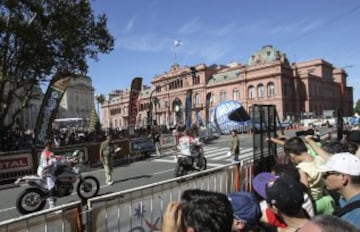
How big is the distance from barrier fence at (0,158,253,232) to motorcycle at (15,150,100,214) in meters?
5.17

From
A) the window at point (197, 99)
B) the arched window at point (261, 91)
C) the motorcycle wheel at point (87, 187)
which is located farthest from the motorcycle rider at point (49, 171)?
the window at point (197, 99)

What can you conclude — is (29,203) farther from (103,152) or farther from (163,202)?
(163,202)

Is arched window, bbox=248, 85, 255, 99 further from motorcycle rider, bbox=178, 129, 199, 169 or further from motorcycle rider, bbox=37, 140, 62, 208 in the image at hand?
motorcycle rider, bbox=37, 140, 62, 208

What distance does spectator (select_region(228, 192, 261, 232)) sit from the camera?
3146 millimetres

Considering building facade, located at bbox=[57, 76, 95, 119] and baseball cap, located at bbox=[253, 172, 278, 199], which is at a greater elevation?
building facade, located at bbox=[57, 76, 95, 119]

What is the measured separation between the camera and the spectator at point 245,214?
3146 mm

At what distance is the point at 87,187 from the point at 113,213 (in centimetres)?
733

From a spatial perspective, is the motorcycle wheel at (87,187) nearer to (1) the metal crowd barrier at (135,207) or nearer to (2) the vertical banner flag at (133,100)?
(1) the metal crowd barrier at (135,207)

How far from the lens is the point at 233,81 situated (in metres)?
85.7

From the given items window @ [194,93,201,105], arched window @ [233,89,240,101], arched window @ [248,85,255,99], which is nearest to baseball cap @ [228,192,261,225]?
arched window @ [248,85,255,99]

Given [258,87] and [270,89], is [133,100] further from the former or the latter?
[258,87]

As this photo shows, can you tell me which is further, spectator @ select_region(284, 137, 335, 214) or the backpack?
spectator @ select_region(284, 137, 335, 214)

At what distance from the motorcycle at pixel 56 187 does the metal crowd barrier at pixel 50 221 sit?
6068 mm

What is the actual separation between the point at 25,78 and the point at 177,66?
254ft
